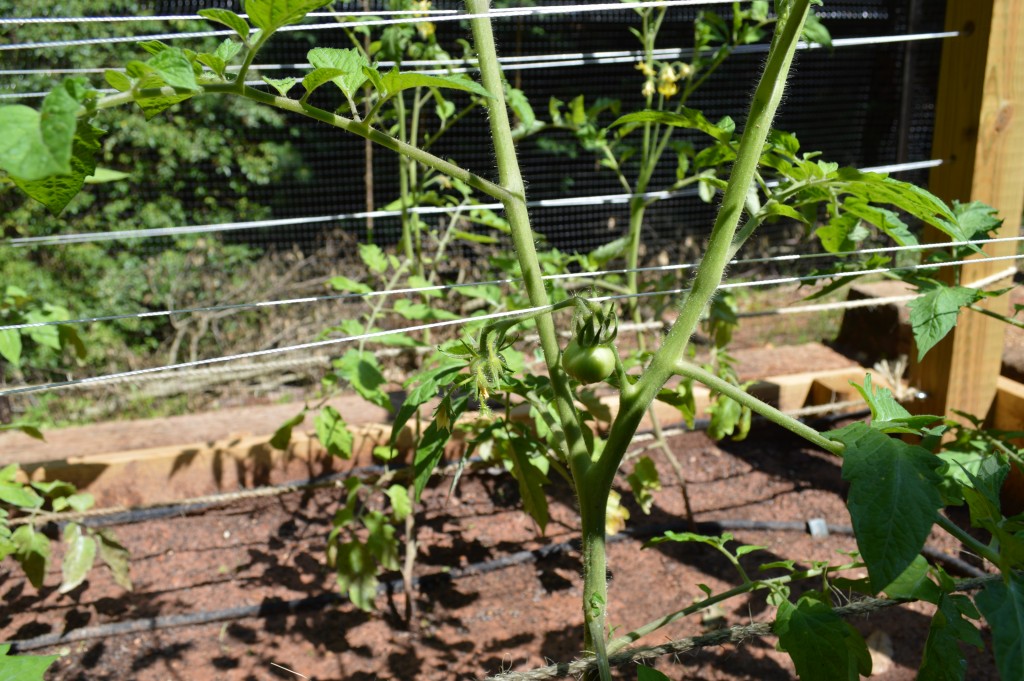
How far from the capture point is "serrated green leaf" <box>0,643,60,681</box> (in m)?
0.74

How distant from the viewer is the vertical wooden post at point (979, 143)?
1.75m

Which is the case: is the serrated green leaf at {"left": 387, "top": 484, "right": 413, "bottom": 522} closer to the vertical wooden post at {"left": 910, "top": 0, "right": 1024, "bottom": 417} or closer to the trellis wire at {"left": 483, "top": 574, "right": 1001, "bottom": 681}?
the trellis wire at {"left": 483, "top": 574, "right": 1001, "bottom": 681}

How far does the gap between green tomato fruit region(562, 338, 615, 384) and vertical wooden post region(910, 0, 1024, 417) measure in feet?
4.51

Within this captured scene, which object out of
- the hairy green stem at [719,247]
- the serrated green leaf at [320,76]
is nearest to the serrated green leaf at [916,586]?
the hairy green stem at [719,247]

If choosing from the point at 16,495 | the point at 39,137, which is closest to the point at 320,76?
the point at 39,137

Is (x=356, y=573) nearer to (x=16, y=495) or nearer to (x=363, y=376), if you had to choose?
(x=363, y=376)

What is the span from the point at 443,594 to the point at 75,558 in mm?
766

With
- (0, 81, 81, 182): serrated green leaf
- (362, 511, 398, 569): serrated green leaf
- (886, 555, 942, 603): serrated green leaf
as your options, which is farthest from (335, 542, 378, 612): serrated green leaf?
(0, 81, 81, 182): serrated green leaf

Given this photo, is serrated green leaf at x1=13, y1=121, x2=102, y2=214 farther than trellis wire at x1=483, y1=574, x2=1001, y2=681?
No

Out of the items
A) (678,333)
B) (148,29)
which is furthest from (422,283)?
(148,29)

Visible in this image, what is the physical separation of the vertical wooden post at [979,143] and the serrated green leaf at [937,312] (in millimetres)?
814

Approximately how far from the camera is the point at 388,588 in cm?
181

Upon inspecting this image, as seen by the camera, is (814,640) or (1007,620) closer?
(1007,620)

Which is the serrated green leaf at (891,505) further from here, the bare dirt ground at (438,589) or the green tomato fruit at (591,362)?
the bare dirt ground at (438,589)
